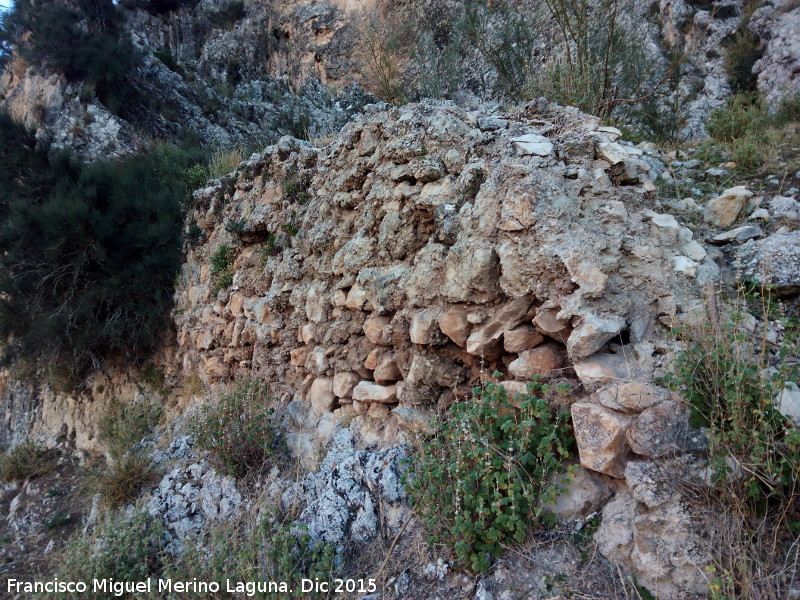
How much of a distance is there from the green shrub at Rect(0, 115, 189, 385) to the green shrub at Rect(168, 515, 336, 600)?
4.04m

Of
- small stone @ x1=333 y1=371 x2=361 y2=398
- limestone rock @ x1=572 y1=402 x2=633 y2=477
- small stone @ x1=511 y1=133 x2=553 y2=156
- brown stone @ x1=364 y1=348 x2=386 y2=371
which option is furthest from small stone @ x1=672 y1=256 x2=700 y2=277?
small stone @ x1=333 y1=371 x2=361 y2=398

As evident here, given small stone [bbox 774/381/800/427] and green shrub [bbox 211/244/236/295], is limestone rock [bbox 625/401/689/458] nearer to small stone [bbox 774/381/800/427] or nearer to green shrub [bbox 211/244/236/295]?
small stone [bbox 774/381/800/427]

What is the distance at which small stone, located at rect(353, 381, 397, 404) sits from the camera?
3.58 m

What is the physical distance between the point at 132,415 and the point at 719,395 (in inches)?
225

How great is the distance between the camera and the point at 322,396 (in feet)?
13.5

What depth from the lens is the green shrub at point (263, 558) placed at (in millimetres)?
2760

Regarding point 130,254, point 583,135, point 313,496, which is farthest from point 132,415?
point 583,135

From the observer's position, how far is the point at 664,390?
2400mm

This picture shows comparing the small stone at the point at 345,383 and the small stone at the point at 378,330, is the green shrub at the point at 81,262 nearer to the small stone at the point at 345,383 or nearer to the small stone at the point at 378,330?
the small stone at the point at 345,383

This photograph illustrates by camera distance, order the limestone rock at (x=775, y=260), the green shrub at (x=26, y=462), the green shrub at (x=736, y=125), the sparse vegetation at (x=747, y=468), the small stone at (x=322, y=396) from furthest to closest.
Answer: the green shrub at (x=26, y=462)
the green shrub at (x=736, y=125)
the small stone at (x=322, y=396)
the limestone rock at (x=775, y=260)
the sparse vegetation at (x=747, y=468)

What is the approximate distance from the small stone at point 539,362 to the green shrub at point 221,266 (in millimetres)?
3814

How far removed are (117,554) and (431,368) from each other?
238 centimetres

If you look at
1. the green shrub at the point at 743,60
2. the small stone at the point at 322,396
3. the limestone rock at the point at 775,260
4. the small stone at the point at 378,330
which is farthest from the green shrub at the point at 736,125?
the green shrub at the point at 743,60

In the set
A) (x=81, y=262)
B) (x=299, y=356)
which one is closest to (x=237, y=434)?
(x=299, y=356)
